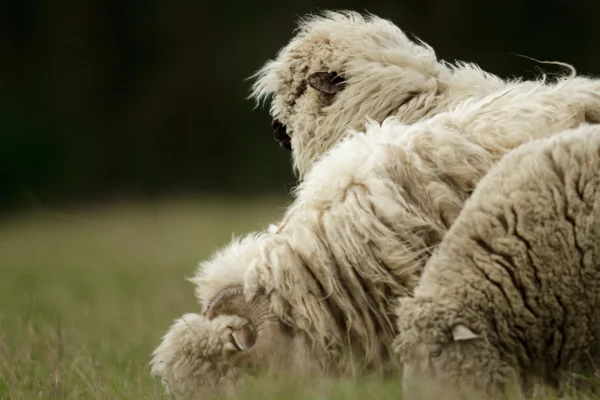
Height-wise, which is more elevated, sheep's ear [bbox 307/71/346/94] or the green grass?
→ sheep's ear [bbox 307/71/346/94]

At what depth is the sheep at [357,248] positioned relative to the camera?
11.9ft

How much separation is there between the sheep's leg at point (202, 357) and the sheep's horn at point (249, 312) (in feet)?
0.10

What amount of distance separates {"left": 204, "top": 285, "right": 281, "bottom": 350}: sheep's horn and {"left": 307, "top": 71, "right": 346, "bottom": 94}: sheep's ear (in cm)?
139

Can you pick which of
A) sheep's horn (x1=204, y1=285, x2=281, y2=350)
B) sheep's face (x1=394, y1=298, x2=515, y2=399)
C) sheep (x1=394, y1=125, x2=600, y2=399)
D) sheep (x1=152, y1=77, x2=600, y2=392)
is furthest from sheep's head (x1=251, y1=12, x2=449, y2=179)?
sheep's face (x1=394, y1=298, x2=515, y2=399)

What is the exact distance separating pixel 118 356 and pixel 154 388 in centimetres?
127

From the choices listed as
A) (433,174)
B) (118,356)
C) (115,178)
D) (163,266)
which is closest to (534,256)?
(433,174)

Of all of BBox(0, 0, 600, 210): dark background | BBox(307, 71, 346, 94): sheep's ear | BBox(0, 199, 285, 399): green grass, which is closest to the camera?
BBox(0, 199, 285, 399): green grass

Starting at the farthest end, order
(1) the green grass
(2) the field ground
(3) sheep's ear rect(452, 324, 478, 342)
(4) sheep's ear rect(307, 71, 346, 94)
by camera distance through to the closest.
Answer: (4) sheep's ear rect(307, 71, 346, 94), (1) the green grass, (2) the field ground, (3) sheep's ear rect(452, 324, 478, 342)

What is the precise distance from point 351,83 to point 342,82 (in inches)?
1.8

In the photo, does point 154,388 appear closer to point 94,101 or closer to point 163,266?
point 163,266

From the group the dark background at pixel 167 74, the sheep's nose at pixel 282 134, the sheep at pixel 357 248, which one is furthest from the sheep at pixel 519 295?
the dark background at pixel 167 74

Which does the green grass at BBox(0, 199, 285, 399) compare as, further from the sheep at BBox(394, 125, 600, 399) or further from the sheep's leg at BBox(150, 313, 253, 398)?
the sheep at BBox(394, 125, 600, 399)

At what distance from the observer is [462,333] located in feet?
9.98

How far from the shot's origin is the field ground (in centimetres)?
420
